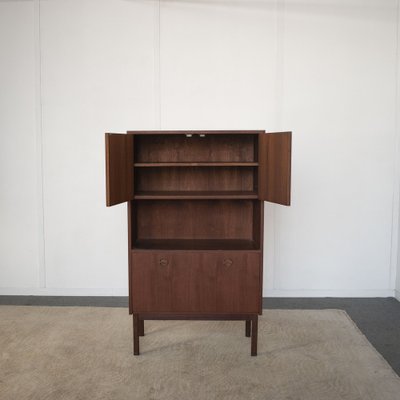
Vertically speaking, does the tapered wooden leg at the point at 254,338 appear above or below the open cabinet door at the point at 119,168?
below

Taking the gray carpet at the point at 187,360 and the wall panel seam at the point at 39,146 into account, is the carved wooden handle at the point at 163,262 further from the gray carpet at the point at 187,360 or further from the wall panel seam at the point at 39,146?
the wall panel seam at the point at 39,146

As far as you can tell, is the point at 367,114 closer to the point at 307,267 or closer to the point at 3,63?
the point at 307,267

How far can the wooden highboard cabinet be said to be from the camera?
10.8ft

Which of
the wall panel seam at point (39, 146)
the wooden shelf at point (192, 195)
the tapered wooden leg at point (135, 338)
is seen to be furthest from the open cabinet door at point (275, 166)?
the wall panel seam at point (39, 146)

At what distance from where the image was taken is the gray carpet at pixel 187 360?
2.86m

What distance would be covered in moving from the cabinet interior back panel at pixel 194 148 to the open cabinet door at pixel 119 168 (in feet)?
0.95

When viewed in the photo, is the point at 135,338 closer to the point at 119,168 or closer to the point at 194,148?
the point at 119,168

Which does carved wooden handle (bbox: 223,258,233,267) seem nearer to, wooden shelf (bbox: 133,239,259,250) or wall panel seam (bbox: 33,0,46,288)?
wooden shelf (bbox: 133,239,259,250)

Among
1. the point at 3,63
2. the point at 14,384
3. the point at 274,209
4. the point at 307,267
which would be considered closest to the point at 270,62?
the point at 274,209

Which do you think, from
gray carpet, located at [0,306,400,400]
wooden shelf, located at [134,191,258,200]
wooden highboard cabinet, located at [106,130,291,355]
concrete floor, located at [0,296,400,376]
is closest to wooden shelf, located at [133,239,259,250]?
wooden highboard cabinet, located at [106,130,291,355]

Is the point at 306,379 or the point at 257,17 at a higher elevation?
the point at 257,17

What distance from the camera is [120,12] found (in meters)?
4.48

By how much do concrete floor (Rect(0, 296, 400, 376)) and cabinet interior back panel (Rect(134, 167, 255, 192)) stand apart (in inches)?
51.0

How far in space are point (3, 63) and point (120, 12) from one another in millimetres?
1191
